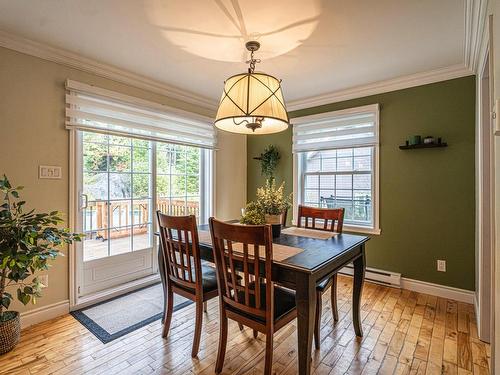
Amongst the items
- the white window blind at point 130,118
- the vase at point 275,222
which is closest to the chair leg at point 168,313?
the vase at point 275,222

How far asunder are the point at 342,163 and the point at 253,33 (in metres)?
2.13

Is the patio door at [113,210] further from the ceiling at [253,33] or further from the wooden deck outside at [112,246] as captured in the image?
the ceiling at [253,33]

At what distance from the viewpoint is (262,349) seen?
198 cm

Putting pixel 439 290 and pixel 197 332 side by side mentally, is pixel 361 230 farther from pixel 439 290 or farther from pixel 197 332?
pixel 197 332

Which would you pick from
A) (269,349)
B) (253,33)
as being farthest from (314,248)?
(253,33)

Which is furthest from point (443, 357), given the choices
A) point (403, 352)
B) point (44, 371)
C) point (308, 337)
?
point (44, 371)

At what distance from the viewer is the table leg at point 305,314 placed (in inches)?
57.6

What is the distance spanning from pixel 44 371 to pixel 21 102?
2.07 meters

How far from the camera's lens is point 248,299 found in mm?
1603

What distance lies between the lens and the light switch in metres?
2.37

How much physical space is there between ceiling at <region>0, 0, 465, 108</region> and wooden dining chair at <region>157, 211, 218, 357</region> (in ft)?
4.70

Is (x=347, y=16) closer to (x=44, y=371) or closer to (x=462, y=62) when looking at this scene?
(x=462, y=62)

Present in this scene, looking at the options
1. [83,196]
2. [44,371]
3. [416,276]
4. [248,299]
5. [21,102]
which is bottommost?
[44,371]

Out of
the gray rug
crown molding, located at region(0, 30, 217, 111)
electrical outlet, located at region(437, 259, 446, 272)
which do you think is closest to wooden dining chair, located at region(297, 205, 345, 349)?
electrical outlet, located at region(437, 259, 446, 272)
